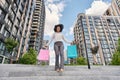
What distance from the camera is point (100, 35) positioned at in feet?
245

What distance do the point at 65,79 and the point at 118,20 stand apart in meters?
88.4

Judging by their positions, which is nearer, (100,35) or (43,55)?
(43,55)

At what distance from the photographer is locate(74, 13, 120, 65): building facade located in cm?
6744

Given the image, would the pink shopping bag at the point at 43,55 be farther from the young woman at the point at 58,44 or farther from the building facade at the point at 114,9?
the building facade at the point at 114,9

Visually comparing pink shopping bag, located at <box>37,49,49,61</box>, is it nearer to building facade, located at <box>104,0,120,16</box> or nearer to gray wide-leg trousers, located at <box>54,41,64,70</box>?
gray wide-leg trousers, located at <box>54,41,64,70</box>

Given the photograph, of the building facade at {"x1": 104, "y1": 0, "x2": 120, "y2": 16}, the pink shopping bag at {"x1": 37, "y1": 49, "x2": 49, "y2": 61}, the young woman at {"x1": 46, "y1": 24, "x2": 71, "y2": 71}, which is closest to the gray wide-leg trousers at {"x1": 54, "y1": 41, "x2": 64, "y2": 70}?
the young woman at {"x1": 46, "y1": 24, "x2": 71, "y2": 71}

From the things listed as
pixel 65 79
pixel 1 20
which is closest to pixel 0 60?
pixel 1 20

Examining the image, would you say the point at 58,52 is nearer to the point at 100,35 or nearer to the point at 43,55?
the point at 43,55

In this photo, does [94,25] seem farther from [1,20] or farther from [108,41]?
[1,20]

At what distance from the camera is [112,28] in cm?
7894

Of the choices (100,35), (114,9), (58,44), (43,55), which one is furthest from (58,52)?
(114,9)

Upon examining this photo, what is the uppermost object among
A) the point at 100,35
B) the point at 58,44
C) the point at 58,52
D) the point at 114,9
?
the point at 114,9

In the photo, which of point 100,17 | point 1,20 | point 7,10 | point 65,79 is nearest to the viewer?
point 65,79

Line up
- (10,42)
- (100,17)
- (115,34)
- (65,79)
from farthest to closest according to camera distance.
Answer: (100,17) < (115,34) < (10,42) < (65,79)
